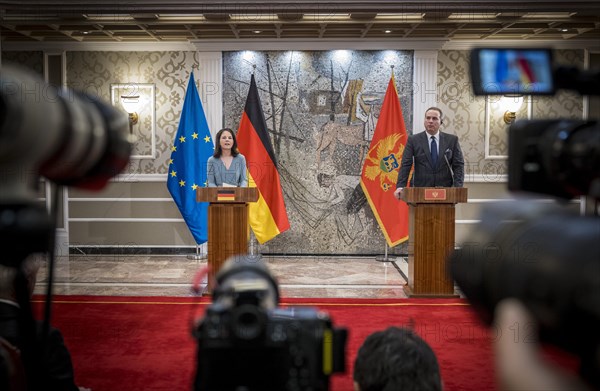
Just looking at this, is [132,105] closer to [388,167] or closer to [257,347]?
[388,167]

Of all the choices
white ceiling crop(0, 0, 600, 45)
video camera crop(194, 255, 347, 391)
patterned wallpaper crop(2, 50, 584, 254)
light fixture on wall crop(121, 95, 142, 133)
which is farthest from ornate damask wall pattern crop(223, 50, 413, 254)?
video camera crop(194, 255, 347, 391)

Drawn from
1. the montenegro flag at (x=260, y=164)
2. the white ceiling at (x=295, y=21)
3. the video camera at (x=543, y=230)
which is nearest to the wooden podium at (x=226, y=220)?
the white ceiling at (x=295, y=21)

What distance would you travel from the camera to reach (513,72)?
94 cm

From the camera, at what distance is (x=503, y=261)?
748 mm

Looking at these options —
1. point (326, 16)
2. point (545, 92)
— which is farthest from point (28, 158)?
point (326, 16)

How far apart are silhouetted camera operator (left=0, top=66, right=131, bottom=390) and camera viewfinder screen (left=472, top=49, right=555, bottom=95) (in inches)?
23.2

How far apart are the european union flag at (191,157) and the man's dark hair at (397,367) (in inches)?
211

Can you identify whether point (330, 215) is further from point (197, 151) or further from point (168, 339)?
point (168, 339)

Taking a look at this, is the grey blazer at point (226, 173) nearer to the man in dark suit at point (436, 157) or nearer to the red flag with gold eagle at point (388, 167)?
the man in dark suit at point (436, 157)

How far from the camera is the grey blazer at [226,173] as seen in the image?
205 inches

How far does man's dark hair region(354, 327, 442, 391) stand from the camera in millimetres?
1322

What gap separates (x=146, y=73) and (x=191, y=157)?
123 cm

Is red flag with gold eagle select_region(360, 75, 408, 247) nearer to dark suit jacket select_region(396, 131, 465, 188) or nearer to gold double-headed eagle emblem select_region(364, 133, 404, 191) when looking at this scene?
gold double-headed eagle emblem select_region(364, 133, 404, 191)

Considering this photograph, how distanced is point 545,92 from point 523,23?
581 cm
